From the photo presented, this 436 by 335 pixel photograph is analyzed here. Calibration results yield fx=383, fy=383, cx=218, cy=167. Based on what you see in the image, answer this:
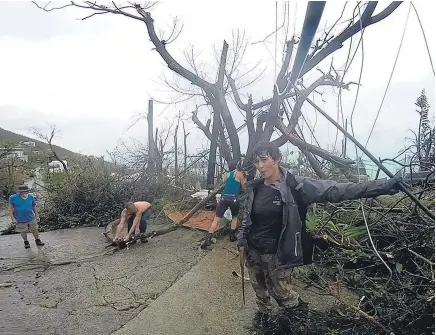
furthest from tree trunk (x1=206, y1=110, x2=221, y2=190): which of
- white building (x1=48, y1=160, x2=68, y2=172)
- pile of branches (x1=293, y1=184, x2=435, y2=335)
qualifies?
white building (x1=48, y1=160, x2=68, y2=172)

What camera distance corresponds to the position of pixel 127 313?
463 cm

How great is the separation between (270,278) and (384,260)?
1.23m

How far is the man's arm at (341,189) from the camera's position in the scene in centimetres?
236

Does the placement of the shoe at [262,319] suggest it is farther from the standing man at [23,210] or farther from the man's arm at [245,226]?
the standing man at [23,210]

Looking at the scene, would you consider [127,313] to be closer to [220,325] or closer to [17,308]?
[220,325]

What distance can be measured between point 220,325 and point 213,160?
258 inches

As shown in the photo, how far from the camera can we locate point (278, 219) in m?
3.16

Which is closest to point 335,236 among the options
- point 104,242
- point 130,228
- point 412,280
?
point 412,280

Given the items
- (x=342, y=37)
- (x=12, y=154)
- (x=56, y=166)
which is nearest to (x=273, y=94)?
(x=342, y=37)

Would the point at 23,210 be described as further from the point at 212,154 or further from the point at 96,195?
the point at 212,154

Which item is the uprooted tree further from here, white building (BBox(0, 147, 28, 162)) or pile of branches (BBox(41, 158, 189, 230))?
white building (BBox(0, 147, 28, 162))

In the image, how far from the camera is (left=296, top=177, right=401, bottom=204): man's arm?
236 cm

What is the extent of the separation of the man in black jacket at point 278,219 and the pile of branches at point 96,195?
7.94 meters

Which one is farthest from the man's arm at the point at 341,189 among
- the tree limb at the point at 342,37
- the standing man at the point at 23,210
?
the standing man at the point at 23,210
